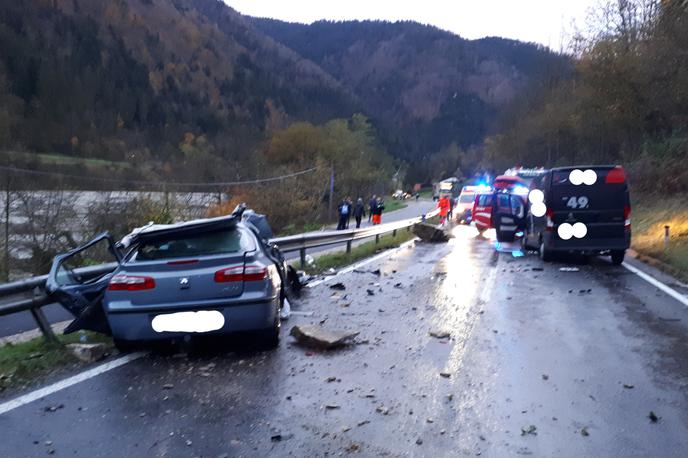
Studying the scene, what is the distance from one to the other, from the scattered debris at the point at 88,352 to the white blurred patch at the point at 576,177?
11.3 meters


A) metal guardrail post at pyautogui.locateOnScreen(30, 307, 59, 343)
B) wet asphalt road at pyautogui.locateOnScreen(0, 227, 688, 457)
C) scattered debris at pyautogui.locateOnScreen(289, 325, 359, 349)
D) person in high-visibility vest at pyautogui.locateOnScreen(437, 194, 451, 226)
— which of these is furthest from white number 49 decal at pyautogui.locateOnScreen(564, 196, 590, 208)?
person in high-visibility vest at pyautogui.locateOnScreen(437, 194, 451, 226)

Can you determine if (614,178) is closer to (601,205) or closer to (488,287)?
(601,205)

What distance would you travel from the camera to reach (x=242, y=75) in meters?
107

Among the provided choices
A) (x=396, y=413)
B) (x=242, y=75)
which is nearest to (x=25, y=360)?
(x=396, y=413)

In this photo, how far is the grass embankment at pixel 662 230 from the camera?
15.1m

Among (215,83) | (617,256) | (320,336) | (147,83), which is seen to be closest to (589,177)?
(617,256)

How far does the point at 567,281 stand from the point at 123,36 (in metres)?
93.2

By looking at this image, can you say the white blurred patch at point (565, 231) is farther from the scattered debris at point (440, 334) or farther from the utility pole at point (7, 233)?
the utility pole at point (7, 233)

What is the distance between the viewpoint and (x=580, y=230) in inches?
611

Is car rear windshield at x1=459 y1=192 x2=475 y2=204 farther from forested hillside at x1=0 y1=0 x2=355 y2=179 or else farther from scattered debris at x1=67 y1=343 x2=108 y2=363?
scattered debris at x1=67 y1=343 x2=108 y2=363

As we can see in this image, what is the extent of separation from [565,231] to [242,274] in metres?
10.5

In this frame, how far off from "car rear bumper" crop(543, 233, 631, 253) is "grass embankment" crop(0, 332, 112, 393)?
426 inches

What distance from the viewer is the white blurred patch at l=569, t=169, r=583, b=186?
15445 mm

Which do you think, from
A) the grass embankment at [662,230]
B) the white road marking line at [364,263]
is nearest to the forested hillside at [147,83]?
the white road marking line at [364,263]
